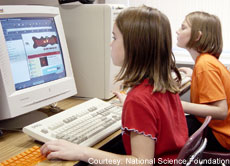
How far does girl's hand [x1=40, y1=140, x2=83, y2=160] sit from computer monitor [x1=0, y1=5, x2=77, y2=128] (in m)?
0.24

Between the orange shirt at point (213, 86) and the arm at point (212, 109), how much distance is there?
0.03 metres

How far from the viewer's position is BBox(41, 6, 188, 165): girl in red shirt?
0.81 m

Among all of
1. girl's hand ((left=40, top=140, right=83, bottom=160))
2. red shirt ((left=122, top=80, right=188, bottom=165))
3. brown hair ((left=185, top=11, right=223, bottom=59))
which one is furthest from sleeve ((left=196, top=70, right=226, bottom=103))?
girl's hand ((left=40, top=140, right=83, bottom=160))

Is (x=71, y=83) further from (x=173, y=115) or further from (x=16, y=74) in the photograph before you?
(x=173, y=115)

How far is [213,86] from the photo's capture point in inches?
51.3

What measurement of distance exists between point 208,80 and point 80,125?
69cm

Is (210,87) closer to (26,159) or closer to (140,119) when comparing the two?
(140,119)

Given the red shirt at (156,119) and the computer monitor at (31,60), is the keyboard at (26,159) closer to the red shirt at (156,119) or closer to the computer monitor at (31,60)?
the computer monitor at (31,60)

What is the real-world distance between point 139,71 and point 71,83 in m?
0.49

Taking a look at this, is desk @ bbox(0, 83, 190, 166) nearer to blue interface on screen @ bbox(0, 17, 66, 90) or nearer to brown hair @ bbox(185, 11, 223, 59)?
blue interface on screen @ bbox(0, 17, 66, 90)

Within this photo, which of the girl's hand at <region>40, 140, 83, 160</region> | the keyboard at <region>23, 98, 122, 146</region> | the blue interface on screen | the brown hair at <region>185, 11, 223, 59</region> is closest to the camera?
the girl's hand at <region>40, 140, 83, 160</region>

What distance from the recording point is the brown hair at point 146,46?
861mm

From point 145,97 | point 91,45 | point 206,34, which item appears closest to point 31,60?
point 91,45

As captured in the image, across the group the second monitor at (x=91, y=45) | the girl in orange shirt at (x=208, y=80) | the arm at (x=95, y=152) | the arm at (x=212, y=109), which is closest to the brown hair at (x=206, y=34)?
the girl in orange shirt at (x=208, y=80)
